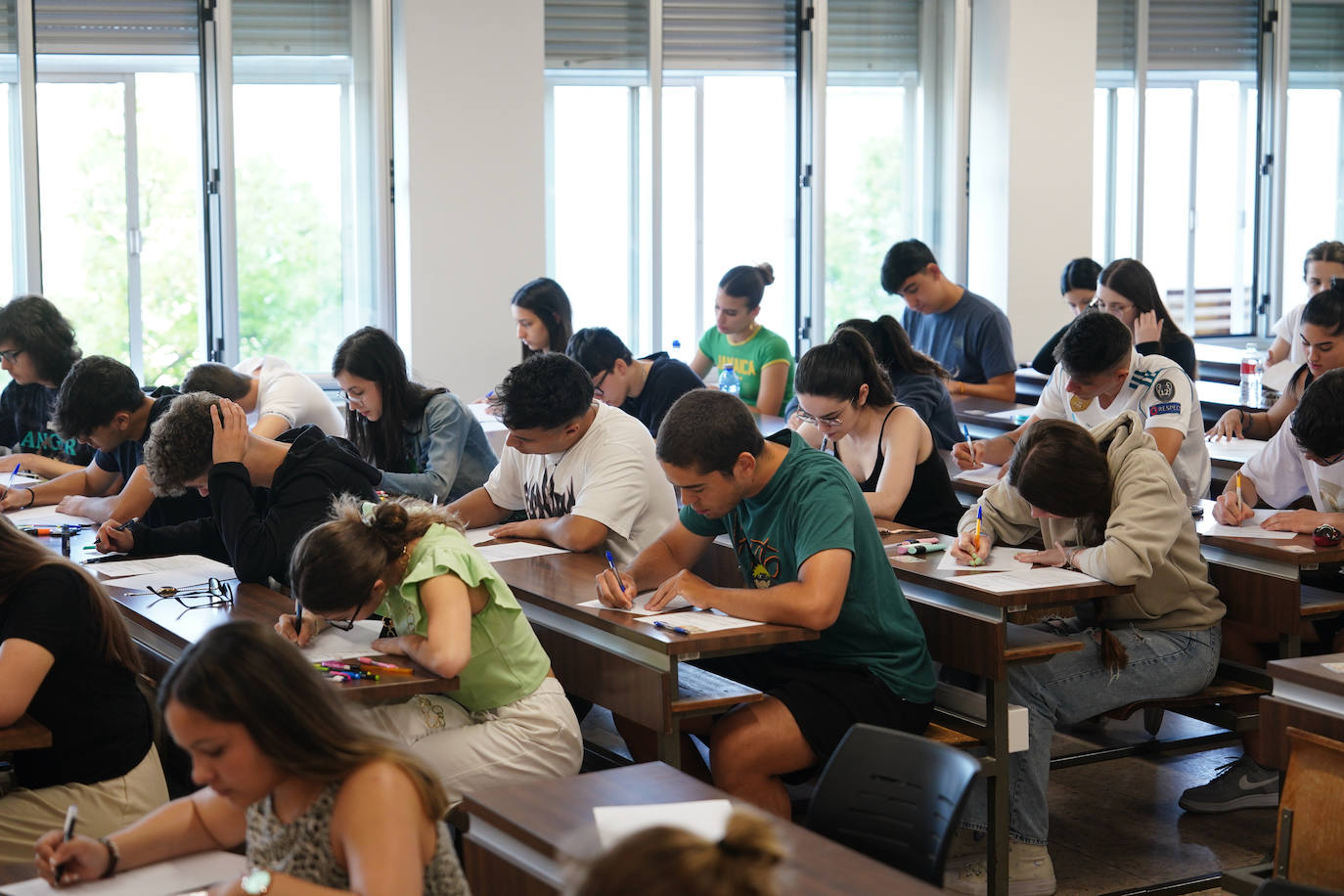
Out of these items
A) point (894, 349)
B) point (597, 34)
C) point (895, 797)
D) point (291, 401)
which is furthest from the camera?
point (597, 34)

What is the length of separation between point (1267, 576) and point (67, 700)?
2.70 metres

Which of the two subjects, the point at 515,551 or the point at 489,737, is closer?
the point at 489,737

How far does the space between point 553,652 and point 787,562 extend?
0.63m

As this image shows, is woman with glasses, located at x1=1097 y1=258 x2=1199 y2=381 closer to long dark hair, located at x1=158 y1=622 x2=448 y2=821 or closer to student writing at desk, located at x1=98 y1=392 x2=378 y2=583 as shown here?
student writing at desk, located at x1=98 y1=392 x2=378 y2=583

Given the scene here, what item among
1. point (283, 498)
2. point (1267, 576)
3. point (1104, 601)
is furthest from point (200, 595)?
point (1267, 576)

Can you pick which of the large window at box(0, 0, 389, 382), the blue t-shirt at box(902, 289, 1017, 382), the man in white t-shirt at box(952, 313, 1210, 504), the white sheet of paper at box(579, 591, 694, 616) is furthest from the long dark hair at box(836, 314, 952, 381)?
the large window at box(0, 0, 389, 382)

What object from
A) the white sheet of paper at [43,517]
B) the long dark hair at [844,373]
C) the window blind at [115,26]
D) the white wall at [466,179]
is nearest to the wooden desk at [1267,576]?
the long dark hair at [844,373]

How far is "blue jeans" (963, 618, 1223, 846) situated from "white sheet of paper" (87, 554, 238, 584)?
1878 millimetres

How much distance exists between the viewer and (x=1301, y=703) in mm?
2742

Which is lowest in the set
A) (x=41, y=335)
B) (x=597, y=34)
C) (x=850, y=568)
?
(x=850, y=568)

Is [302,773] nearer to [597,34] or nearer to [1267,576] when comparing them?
[1267,576]

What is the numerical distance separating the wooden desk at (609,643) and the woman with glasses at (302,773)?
1051 mm

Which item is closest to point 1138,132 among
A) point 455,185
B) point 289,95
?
point 455,185

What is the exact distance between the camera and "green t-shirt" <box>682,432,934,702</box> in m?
3.14
